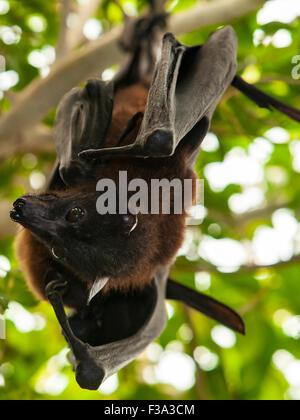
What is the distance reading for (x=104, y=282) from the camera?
1733mm

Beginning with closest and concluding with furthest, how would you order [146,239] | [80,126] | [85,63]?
[146,239]
[80,126]
[85,63]

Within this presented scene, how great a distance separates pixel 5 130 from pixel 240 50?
4.86 ft

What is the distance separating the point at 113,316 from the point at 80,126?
76 cm

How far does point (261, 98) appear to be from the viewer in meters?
2.42

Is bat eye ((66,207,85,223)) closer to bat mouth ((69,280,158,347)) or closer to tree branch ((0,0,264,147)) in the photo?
bat mouth ((69,280,158,347))

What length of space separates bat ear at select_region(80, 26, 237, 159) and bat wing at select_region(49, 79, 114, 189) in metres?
0.25

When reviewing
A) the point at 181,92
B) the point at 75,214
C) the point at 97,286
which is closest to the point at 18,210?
the point at 75,214

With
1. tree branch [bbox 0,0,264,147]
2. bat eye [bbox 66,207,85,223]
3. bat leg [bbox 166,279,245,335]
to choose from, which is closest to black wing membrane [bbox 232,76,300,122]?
tree branch [bbox 0,0,264,147]

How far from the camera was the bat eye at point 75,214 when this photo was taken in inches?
66.1

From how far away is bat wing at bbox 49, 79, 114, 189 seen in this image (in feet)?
6.21

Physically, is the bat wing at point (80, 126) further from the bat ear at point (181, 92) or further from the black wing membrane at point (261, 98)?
the black wing membrane at point (261, 98)

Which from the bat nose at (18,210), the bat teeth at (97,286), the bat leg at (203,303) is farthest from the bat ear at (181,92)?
the bat leg at (203,303)

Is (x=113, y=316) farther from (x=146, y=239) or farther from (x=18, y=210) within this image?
(x=18, y=210)

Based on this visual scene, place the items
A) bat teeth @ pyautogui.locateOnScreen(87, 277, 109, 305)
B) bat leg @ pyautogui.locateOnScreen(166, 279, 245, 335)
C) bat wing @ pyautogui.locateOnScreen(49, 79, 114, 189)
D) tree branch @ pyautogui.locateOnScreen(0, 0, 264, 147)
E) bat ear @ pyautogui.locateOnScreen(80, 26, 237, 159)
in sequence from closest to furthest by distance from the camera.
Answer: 1. bat ear @ pyautogui.locateOnScreen(80, 26, 237, 159)
2. bat teeth @ pyautogui.locateOnScreen(87, 277, 109, 305)
3. bat wing @ pyautogui.locateOnScreen(49, 79, 114, 189)
4. bat leg @ pyautogui.locateOnScreen(166, 279, 245, 335)
5. tree branch @ pyautogui.locateOnScreen(0, 0, 264, 147)
